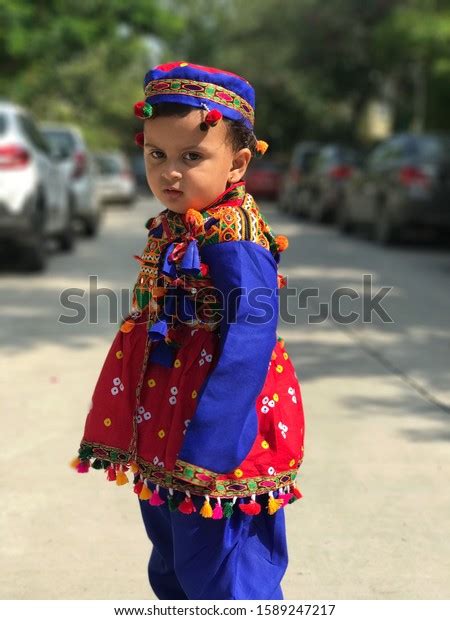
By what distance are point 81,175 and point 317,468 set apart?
11377mm

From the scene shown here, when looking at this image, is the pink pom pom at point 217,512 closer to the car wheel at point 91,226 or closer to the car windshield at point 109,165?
the car wheel at point 91,226

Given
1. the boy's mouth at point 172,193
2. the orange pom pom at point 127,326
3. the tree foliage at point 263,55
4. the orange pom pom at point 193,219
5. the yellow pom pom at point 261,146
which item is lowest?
the orange pom pom at point 127,326

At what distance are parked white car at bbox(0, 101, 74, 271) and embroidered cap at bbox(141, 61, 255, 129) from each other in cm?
818

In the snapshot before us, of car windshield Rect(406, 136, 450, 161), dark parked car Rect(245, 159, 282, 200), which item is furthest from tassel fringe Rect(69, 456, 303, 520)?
dark parked car Rect(245, 159, 282, 200)

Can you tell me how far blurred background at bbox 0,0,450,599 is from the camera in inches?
144

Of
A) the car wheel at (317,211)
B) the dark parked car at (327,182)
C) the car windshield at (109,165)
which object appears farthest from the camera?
the car windshield at (109,165)

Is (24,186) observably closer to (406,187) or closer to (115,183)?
(406,187)

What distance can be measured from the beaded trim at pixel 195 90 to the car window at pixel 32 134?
8748mm

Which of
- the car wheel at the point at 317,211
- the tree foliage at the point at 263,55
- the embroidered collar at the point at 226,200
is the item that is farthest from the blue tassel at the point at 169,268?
the tree foliage at the point at 263,55

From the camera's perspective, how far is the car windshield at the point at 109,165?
2906 cm

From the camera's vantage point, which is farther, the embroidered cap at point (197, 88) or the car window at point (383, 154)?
the car window at point (383, 154)

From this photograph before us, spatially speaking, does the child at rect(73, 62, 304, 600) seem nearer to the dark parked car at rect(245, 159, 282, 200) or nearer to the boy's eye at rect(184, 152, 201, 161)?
the boy's eye at rect(184, 152, 201, 161)

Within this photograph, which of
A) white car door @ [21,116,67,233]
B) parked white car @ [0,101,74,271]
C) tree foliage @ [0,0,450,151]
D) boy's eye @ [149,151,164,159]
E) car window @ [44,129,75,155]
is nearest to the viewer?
boy's eye @ [149,151,164,159]

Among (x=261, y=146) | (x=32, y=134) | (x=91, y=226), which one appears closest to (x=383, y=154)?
(x=91, y=226)
